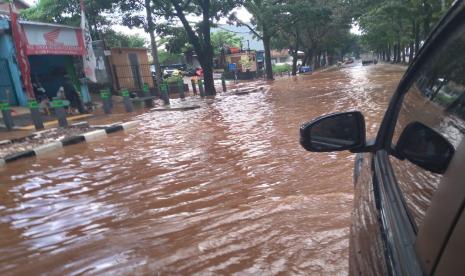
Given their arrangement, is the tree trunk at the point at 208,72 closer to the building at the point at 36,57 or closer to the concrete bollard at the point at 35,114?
the building at the point at 36,57

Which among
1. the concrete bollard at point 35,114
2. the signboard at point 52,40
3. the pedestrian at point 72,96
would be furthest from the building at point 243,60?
the concrete bollard at point 35,114

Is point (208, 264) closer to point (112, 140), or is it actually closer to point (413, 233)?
point (413, 233)

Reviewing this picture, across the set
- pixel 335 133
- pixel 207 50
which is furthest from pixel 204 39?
pixel 335 133

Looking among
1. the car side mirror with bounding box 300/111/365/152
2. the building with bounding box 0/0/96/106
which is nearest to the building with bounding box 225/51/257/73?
the building with bounding box 0/0/96/106

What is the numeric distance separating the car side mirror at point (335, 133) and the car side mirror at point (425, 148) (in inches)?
9.6

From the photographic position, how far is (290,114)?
11.1 metres

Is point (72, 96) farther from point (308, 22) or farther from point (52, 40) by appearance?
point (308, 22)

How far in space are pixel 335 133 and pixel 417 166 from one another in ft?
1.80

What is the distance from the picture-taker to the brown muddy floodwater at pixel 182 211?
3199 mm

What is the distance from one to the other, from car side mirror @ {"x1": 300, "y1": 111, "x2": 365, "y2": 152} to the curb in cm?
726

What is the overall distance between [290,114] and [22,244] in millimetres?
8220

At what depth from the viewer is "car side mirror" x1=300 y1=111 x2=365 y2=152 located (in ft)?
5.85

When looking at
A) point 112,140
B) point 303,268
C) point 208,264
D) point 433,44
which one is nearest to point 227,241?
point 208,264

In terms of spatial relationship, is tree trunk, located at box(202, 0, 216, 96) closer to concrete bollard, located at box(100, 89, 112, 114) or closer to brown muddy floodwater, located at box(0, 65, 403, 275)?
concrete bollard, located at box(100, 89, 112, 114)
